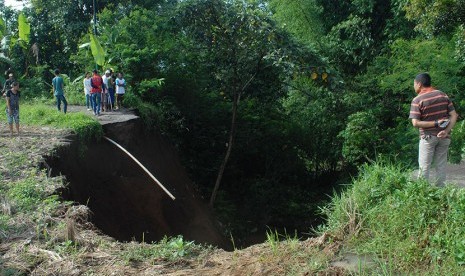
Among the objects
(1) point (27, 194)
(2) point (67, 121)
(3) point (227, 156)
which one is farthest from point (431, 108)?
(3) point (227, 156)

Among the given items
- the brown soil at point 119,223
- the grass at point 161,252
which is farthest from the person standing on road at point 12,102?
the grass at point 161,252

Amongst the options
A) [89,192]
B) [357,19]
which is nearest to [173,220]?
[89,192]

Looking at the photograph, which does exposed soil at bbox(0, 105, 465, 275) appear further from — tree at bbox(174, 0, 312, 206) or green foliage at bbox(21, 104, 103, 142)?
tree at bbox(174, 0, 312, 206)

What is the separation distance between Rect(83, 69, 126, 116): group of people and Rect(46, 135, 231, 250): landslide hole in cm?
152

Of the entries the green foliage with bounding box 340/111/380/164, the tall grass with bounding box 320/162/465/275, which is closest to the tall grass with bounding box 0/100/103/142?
the tall grass with bounding box 320/162/465/275

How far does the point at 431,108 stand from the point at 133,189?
24.9 ft

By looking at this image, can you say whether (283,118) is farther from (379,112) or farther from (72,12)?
(72,12)

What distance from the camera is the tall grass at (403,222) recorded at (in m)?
4.45

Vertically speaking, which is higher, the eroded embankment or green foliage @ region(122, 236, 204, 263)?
green foliage @ region(122, 236, 204, 263)

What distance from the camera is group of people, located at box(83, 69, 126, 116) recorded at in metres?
13.3

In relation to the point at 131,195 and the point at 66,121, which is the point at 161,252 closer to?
the point at 131,195

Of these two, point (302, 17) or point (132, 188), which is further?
point (302, 17)

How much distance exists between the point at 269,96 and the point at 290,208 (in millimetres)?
3778

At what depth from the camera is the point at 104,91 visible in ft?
46.5
